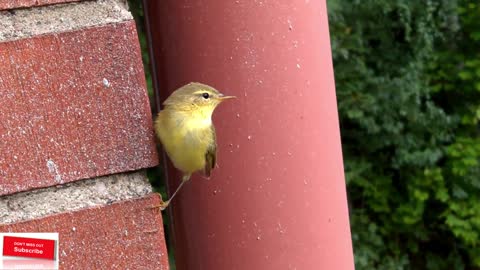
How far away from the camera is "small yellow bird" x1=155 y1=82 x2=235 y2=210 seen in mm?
1157

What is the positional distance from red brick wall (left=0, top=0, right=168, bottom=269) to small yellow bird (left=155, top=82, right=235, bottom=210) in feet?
0.48

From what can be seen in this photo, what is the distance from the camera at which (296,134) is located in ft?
3.74

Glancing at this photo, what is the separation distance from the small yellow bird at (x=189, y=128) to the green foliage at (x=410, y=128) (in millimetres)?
3717

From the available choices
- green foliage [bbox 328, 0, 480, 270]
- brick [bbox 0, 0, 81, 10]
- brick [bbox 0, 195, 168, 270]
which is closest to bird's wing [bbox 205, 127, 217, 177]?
brick [bbox 0, 195, 168, 270]

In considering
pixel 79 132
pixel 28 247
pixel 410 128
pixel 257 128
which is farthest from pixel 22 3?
pixel 410 128

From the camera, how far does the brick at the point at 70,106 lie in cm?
89

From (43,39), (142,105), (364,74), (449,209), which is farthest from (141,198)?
(449,209)

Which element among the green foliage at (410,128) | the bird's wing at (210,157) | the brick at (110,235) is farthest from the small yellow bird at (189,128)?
the green foliage at (410,128)

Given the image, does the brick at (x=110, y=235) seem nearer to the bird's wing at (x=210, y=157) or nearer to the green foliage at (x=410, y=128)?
the bird's wing at (x=210, y=157)

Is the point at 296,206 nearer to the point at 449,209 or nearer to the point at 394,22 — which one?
the point at 394,22

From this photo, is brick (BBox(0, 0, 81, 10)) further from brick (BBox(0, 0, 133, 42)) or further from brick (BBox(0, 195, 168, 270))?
brick (BBox(0, 195, 168, 270))

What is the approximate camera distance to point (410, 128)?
592cm

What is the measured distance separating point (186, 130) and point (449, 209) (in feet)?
16.8

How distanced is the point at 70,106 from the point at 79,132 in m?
0.03
